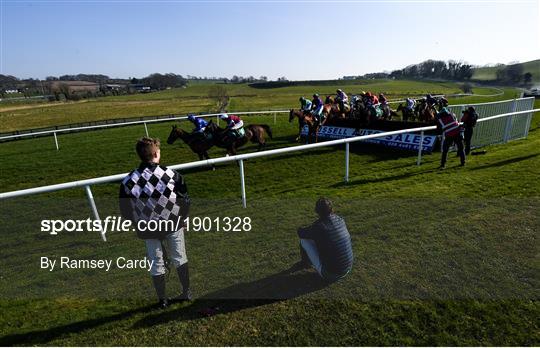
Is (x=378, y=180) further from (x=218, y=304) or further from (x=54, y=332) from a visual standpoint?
(x=54, y=332)

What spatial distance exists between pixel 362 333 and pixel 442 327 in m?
0.72

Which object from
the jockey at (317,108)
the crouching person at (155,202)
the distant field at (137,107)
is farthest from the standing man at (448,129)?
the distant field at (137,107)

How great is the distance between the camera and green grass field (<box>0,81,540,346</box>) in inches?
118

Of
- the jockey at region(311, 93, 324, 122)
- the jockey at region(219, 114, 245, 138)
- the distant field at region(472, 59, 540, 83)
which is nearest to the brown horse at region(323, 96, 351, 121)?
the jockey at region(311, 93, 324, 122)

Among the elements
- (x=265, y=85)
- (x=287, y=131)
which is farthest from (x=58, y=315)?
(x=265, y=85)

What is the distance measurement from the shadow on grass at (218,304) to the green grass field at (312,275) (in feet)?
0.05

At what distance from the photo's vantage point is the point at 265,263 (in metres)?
4.14

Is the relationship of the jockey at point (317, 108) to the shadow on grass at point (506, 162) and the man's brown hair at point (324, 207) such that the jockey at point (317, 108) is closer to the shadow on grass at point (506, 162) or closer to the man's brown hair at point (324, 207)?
the shadow on grass at point (506, 162)

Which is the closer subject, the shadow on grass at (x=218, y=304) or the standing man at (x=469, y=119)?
the shadow on grass at (x=218, y=304)

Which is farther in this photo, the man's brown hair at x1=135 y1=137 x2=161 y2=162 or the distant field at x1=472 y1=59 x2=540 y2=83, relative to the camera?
the distant field at x1=472 y1=59 x2=540 y2=83

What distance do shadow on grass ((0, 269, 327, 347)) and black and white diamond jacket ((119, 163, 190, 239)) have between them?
807 millimetres

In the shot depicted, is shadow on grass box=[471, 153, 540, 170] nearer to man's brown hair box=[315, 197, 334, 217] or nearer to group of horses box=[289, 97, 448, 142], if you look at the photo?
group of horses box=[289, 97, 448, 142]

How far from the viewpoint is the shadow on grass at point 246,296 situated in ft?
10.6

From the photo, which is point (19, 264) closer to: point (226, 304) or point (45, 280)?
point (45, 280)
